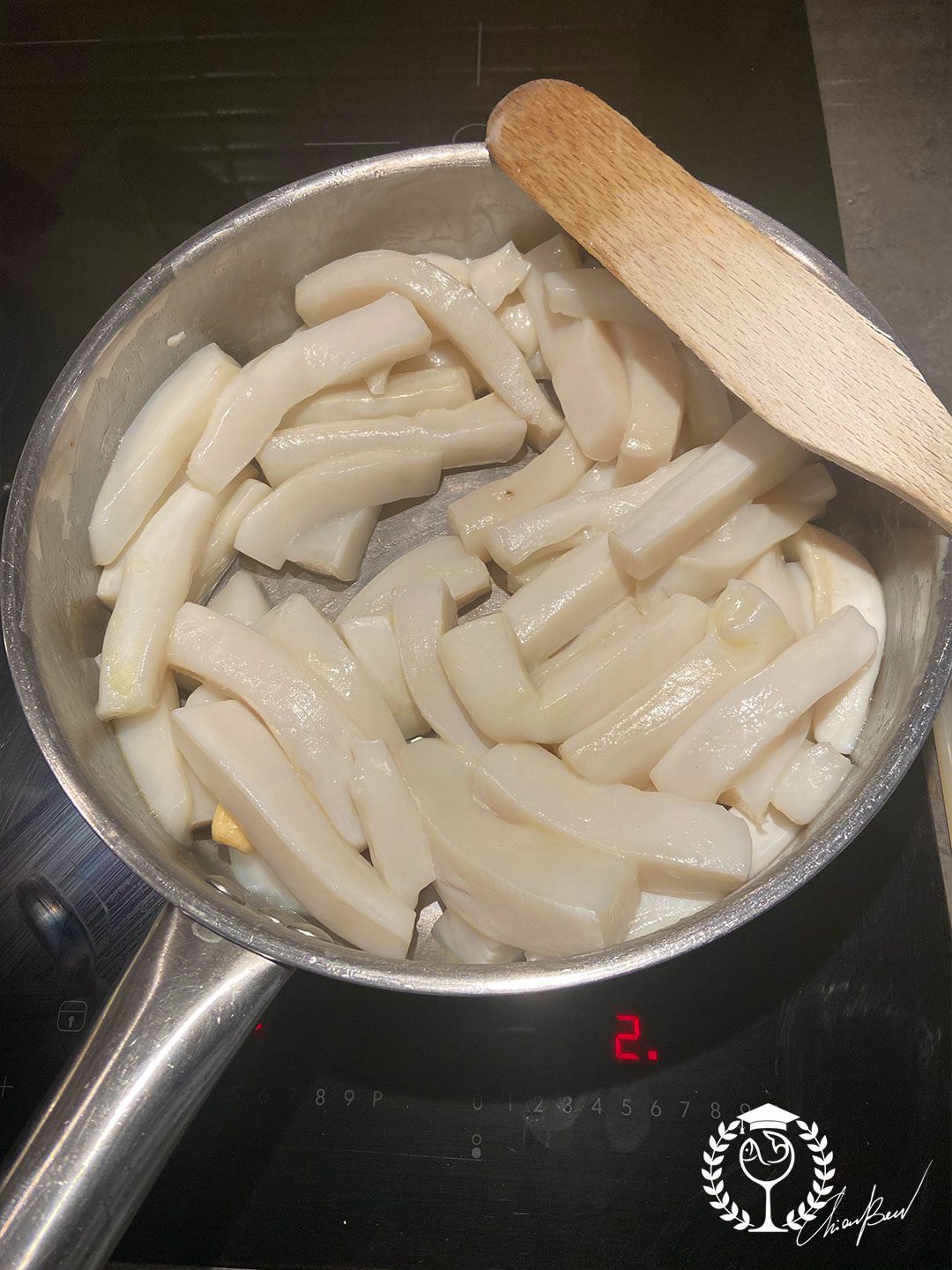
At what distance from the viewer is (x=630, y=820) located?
1.00 metres

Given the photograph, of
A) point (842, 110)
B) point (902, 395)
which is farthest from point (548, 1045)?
point (842, 110)

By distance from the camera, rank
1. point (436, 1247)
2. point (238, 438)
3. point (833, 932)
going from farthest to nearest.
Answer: point (238, 438), point (833, 932), point (436, 1247)

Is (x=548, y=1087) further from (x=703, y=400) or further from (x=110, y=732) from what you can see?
(x=703, y=400)

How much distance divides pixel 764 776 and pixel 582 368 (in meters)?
0.55

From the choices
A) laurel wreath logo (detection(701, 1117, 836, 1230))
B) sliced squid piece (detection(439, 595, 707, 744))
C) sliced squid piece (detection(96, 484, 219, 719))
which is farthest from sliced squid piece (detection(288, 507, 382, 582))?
laurel wreath logo (detection(701, 1117, 836, 1230))

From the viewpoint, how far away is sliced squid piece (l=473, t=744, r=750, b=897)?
97 centimetres

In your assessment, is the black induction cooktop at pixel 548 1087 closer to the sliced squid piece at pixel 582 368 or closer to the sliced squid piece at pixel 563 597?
the sliced squid piece at pixel 563 597

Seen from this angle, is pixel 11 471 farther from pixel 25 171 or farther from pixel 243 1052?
pixel 243 1052

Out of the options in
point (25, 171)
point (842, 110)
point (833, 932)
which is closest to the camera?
point (833, 932)

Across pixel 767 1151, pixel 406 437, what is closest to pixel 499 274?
pixel 406 437

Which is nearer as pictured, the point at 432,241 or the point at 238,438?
the point at 238,438

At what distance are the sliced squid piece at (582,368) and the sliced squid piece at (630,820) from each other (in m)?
0.43

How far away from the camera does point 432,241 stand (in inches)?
53.5

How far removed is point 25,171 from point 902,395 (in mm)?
1311
